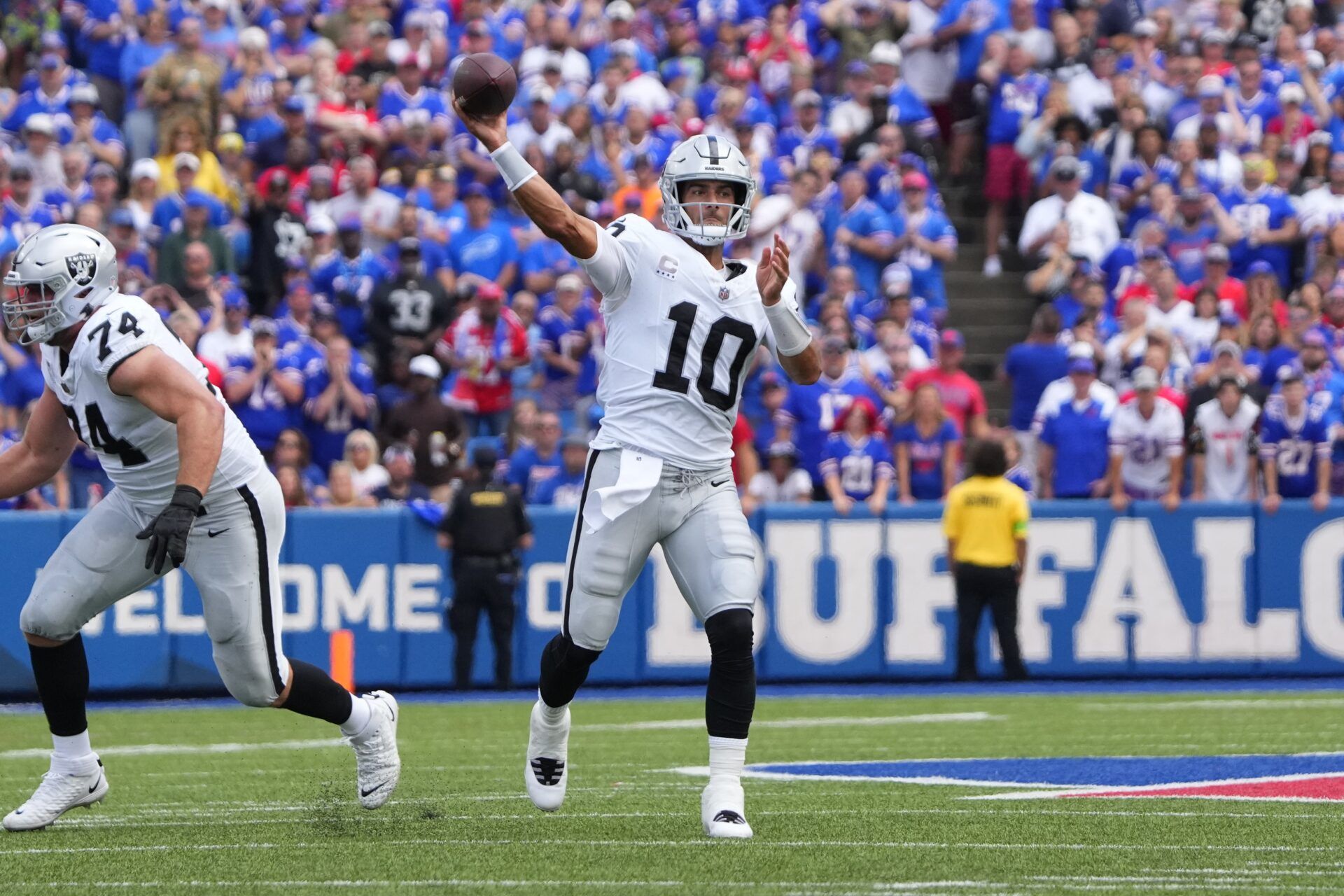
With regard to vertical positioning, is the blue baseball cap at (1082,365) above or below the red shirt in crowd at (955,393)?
above

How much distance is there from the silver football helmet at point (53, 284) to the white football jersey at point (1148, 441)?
8.63 m

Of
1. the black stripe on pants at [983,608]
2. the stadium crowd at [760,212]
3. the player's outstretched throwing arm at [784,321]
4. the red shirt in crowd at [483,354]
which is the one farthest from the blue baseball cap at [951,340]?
the player's outstretched throwing arm at [784,321]

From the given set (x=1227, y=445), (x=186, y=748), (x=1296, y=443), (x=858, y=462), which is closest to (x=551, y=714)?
(x=186, y=748)

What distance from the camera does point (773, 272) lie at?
20.1 feet

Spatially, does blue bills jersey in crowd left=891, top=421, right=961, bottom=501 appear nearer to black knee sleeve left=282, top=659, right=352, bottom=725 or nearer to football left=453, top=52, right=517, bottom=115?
black knee sleeve left=282, top=659, right=352, bottom=725

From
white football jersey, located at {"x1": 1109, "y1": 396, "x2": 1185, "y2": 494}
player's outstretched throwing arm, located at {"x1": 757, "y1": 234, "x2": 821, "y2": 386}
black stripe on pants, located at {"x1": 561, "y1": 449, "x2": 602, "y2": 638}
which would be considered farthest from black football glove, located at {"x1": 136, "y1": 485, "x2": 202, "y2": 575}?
white football jersey, located at {"x1": 1109, "y1": 396, "x2": 1185, "y2": 494}

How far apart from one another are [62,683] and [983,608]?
7774 millimetres

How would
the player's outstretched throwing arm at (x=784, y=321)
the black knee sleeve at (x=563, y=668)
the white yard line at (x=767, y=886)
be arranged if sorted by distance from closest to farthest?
the white yard line at (x=767, y=886), the player's outstretched throwing arm at (x=784, y=321), the black knee sleeve at (x=563, y=668)

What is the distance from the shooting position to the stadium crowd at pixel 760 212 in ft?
46.0

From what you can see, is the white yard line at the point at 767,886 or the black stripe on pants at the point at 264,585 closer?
the white yard line at the point at 767,886

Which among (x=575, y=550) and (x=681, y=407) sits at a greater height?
(x=681, y=407)

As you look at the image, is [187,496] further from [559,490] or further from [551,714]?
[559,490]

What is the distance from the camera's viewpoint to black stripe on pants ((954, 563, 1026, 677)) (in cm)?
1316

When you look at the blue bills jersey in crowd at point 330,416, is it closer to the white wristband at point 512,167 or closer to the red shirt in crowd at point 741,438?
the red shirt in crowd at point 741,438
